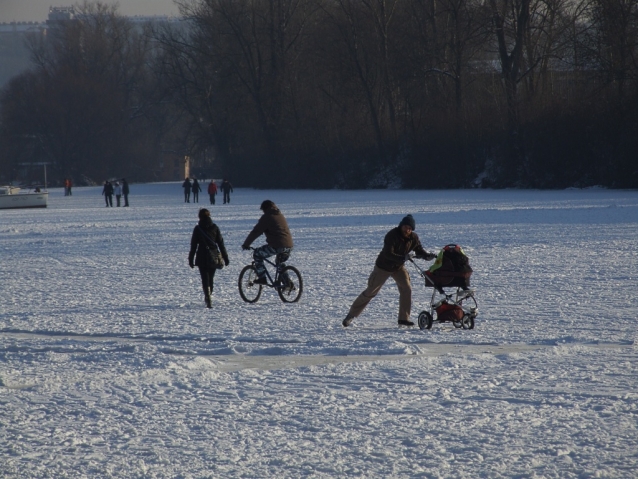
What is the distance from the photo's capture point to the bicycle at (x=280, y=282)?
41.0ft

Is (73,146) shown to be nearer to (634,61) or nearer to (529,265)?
(634,61)

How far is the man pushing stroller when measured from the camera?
10.0m

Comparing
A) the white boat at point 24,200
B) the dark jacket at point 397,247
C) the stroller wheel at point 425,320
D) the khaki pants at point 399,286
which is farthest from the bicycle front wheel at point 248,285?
the white boat at point 24,200

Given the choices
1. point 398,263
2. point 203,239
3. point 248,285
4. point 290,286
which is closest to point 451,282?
point 398,263

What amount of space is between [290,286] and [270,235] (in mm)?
762

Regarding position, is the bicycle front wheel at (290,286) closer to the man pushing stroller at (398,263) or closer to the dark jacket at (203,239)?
the dark jacket at (203,239)

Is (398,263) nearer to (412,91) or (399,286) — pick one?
(399,286)

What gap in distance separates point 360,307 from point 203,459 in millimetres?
4880

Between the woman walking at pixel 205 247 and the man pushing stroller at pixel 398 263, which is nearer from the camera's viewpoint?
the man pushing stroller at pixel 398 263

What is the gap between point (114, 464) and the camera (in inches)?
221

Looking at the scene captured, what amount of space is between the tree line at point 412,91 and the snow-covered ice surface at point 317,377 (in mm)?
32782

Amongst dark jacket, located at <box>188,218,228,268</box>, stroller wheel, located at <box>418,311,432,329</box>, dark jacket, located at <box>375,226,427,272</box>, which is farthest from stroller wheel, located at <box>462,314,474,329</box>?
dark jacket, located at <box>188,218,228,268</box>

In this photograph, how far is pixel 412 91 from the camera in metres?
58.5

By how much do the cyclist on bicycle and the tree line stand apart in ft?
119
